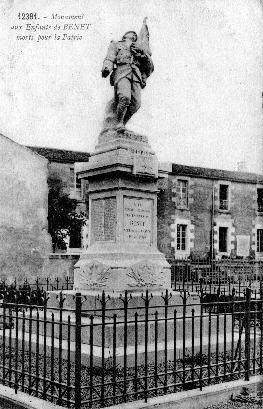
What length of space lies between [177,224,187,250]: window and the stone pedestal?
74.2 feet

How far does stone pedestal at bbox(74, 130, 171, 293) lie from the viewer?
8.33m

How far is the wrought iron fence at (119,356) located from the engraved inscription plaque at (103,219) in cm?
118

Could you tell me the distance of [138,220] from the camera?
8.75 meters

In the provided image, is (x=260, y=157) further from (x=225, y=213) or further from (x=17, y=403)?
(x=225, y=213)

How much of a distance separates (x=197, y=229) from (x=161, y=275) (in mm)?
23680

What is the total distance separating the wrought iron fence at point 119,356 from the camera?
16.5 ft

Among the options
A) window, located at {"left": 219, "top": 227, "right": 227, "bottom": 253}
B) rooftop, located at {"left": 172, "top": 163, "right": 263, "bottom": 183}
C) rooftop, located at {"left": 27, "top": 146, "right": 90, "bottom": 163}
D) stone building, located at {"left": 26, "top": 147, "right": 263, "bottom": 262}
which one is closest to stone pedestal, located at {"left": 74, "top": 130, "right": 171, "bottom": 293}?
rooftop, located at {"left": 27, "top": 146, "right": 90, "bottom": 163}

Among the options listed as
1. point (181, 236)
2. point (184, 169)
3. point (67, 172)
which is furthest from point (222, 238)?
point (67, 172)

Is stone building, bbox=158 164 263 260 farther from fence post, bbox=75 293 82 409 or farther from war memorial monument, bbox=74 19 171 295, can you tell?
fence post, bbox=75 293 82 409

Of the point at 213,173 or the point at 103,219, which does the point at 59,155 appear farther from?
the point at 103,219

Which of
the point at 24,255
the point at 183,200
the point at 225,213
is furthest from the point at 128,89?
the point at 225,213

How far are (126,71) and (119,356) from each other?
193 inches

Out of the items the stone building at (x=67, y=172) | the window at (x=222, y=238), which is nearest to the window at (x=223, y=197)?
the window at (x=222, y=238)

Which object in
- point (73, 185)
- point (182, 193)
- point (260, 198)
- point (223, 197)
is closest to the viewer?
point (73, 185)
